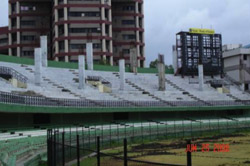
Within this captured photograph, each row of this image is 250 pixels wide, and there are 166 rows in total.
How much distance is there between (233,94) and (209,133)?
28.2 m

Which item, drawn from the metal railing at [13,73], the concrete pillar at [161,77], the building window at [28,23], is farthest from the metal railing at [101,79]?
the building window at [28,23]

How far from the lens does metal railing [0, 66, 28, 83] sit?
2222 inches

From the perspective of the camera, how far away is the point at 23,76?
58.6 m

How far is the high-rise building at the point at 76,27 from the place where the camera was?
10462 centimetres

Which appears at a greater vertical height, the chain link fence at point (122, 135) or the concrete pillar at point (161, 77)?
the concrete pillar at point (161, 77)

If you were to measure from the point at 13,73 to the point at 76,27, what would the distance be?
162ft

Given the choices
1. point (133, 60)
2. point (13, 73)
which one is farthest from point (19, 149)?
point (133, 60)

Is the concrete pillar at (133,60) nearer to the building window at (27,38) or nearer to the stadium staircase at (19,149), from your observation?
the building window at (27,38)

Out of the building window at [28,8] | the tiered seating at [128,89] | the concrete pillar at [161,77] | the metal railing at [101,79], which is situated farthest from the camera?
the building window at [28,8]

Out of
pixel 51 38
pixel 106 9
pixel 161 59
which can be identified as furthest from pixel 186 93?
pixel 51 38

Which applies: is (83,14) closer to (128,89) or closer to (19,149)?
(128,89)

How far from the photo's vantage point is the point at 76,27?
344ft

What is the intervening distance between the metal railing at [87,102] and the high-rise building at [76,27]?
38695 mm

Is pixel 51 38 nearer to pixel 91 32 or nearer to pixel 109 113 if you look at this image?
pixel 91 32
